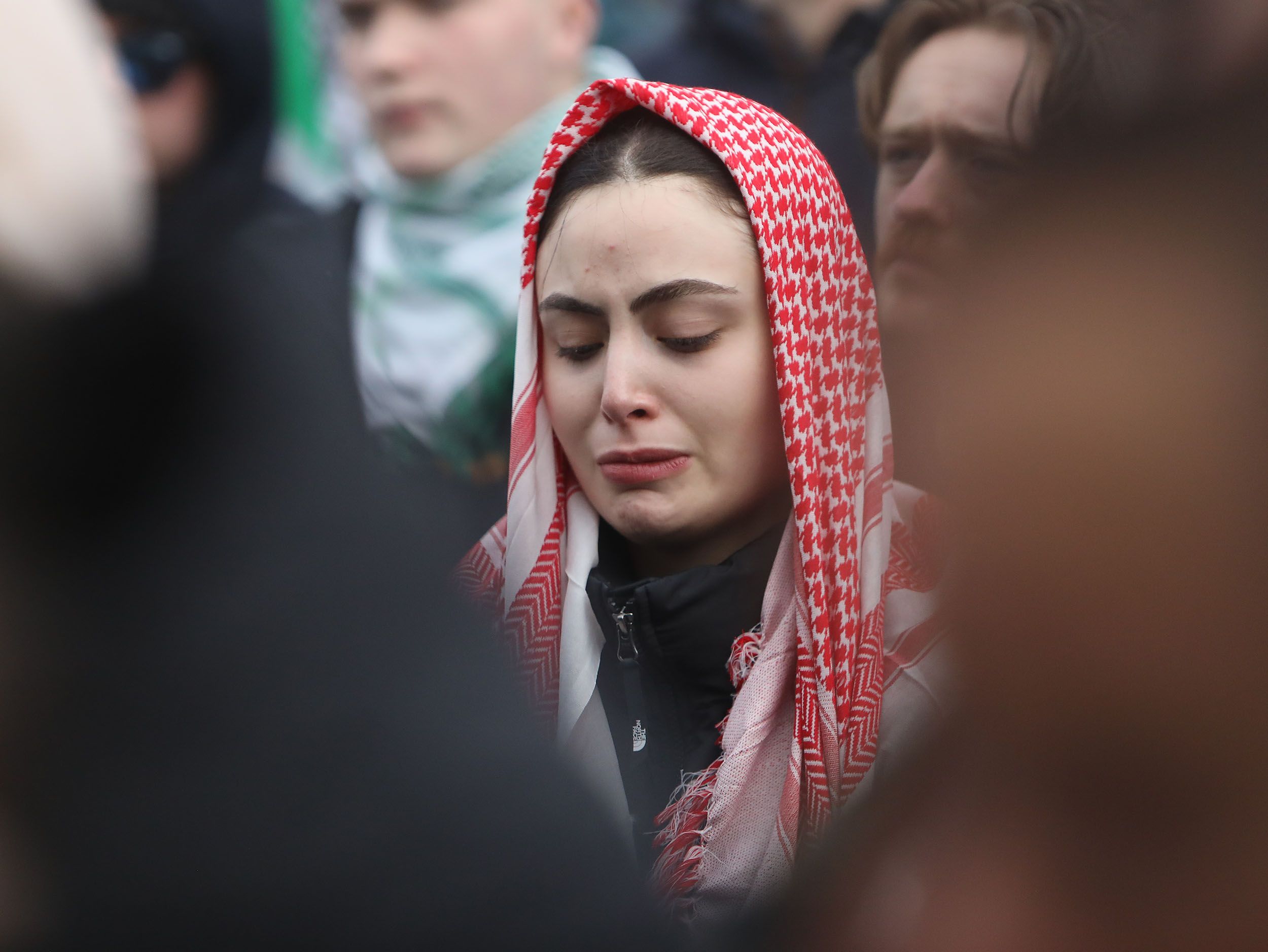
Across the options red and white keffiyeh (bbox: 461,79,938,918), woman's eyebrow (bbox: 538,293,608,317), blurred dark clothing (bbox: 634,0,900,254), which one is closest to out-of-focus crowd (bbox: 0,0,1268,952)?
red and white keffiyeh (bbox: 461,79,938,918)

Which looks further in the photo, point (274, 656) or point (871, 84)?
point (871, 84)

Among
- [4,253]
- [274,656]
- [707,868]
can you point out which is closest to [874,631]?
[707,868]

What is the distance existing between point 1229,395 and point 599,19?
2.35 m

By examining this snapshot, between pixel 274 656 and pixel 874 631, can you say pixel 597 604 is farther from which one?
pixel 274 656

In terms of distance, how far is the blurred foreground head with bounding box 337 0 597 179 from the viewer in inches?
97.0

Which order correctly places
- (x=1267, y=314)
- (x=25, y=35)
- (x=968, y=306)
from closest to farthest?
(x=1267, y=314), (x=968, y=306), (x=25, y=35)

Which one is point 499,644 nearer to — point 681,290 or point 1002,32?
point 681,290

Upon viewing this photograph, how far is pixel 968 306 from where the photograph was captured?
73 cm

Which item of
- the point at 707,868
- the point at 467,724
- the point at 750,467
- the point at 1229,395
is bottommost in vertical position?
the point at 707,868

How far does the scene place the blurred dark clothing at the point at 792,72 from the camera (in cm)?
222

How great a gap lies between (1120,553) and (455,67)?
2170 mm

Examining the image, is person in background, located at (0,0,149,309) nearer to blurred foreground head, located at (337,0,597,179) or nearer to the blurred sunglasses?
blurred foreground head, located at (337,0,597,179)

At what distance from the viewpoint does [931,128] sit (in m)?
1.94

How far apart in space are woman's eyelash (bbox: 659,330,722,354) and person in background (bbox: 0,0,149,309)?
754mm
